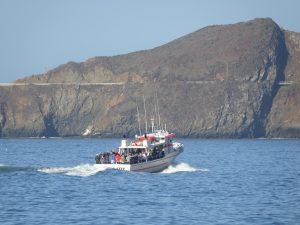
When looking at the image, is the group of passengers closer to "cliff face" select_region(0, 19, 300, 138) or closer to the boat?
the boat

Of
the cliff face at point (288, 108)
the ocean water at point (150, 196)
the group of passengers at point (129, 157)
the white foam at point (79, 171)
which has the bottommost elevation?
the ocean water at point (150, 196)

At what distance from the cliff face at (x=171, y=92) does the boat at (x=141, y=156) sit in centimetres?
9638

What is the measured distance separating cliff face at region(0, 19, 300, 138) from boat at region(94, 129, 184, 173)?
316 feet

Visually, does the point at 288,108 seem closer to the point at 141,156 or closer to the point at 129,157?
the point at 141,156

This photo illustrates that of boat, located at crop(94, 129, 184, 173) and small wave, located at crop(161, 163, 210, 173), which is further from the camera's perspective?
small wave, located at crop(161, 163, 210, 173)

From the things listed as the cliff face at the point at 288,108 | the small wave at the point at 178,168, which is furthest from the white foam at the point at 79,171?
the cliff face at the point at 288,108

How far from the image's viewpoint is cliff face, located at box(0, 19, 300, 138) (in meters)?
160

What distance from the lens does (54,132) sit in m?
170

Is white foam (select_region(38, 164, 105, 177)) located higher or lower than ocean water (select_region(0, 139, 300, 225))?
higher

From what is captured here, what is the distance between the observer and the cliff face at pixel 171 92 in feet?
525

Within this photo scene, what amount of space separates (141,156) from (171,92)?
118873mm

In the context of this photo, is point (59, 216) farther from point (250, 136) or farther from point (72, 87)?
point (72, 87)

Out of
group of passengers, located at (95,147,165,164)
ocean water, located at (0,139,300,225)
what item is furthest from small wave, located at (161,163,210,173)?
group of passengers, located at (95,147,165,164)

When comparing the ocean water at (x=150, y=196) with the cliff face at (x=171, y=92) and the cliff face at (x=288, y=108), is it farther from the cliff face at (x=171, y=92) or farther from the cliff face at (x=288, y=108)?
the cliff face at (x=171, y=92)
